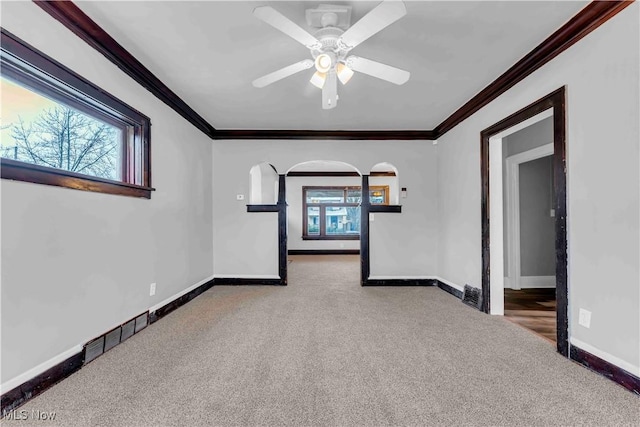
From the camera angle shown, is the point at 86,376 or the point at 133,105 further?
the point at 133,105

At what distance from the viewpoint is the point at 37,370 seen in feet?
5.61

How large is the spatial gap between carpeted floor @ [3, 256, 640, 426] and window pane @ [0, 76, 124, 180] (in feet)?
4.71

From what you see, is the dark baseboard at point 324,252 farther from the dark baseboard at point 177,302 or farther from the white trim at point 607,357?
the white trim at point 607,357

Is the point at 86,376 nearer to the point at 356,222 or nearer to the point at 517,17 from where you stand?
the point at 517,17

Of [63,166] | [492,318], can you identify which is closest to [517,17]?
[492,318]

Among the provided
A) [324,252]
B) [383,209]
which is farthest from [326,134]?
[324,252]

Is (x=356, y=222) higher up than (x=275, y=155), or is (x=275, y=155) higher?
(x=275, y=155)

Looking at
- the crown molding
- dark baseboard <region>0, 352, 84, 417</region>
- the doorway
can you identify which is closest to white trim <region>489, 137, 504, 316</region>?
the crown molding

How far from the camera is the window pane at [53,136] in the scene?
1.68 meters

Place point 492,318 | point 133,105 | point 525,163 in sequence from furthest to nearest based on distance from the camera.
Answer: point 525,163 < point 492,318 < point 133,105

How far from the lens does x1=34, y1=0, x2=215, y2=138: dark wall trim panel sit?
1.84m

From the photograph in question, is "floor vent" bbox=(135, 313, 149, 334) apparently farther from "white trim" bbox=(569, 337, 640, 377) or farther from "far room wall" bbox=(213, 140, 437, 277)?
"white trim" bbox=(569, 337, 640, 377)

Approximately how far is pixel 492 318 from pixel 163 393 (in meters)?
3.02

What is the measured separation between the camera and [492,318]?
3.02m
